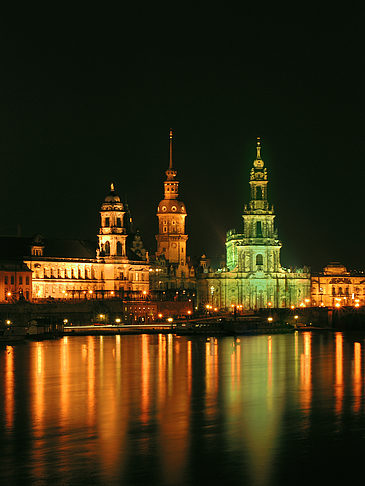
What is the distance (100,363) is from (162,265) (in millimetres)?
92948

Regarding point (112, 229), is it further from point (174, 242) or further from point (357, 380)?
point (357, 380)

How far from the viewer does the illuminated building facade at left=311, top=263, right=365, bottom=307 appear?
593ft

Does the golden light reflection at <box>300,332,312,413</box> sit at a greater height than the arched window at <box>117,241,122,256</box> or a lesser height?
lesser

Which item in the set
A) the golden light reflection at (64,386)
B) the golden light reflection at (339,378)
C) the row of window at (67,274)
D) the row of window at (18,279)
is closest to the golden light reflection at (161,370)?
the golden light reflection at (64,386)

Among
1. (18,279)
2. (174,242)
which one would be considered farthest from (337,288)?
(18,279)

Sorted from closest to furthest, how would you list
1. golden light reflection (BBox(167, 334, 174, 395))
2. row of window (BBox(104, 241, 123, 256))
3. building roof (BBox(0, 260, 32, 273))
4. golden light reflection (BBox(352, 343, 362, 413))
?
golden light reflection (BBox(352, 343, 362, 413)) < golden light reflection (BBox(167, 334, 174, 395)) < building roof (BBox(0, 260, 32, 273)) < row of window (BBox(104, 241, 123, 256))

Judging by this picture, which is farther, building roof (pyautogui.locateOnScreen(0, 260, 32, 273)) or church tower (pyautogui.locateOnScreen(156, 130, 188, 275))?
church tower (pyautogui.locateOnScreen(156, 130, 188, 275))

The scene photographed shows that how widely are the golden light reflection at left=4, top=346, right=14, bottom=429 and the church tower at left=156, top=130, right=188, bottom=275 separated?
8813cm

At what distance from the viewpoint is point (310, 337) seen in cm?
11806

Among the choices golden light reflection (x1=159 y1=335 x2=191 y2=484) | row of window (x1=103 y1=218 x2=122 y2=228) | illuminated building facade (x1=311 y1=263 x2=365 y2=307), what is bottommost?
golden light reflection (x1=159 y1=335 x2=191 y2=484)

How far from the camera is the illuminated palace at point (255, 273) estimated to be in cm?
16862

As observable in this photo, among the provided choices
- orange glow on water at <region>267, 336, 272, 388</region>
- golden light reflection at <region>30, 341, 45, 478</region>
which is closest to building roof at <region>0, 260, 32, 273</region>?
orange glow on water at <region>267, 336, 272, 388</region>

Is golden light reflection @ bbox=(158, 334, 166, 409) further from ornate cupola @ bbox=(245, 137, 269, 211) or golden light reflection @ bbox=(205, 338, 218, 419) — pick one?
ornate cupola @ bbox=(245, 137, 269, 211)

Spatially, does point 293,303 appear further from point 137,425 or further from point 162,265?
point 137,425
